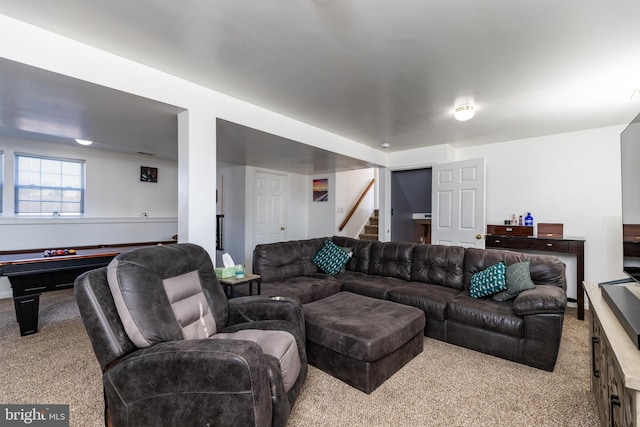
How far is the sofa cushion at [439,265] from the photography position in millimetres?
3350

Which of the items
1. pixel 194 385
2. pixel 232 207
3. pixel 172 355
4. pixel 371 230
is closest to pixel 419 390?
pixel 194 385

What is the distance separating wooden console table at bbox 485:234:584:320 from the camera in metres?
3.55

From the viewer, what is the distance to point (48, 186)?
15.8 feet

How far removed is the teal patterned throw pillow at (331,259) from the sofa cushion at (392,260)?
0.38m

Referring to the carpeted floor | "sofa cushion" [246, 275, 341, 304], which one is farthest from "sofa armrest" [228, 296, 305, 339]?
"sofa cushion" [246, 275, 341, 304]

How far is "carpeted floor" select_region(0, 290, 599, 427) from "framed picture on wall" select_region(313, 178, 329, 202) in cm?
422

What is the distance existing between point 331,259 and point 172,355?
2.82m

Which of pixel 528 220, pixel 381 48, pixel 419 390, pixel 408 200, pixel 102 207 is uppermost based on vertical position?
pixel 381 48

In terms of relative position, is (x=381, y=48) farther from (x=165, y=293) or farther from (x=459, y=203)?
(x=459, y=203)

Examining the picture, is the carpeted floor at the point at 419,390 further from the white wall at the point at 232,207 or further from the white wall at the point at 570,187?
the white wall at the point at 232,207

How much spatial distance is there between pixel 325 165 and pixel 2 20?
4317 millimetres

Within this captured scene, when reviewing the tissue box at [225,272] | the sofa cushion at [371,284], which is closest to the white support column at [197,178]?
the tissue box at [225,272]

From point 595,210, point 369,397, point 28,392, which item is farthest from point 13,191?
point 595,210

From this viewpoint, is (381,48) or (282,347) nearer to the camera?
(282,347)
